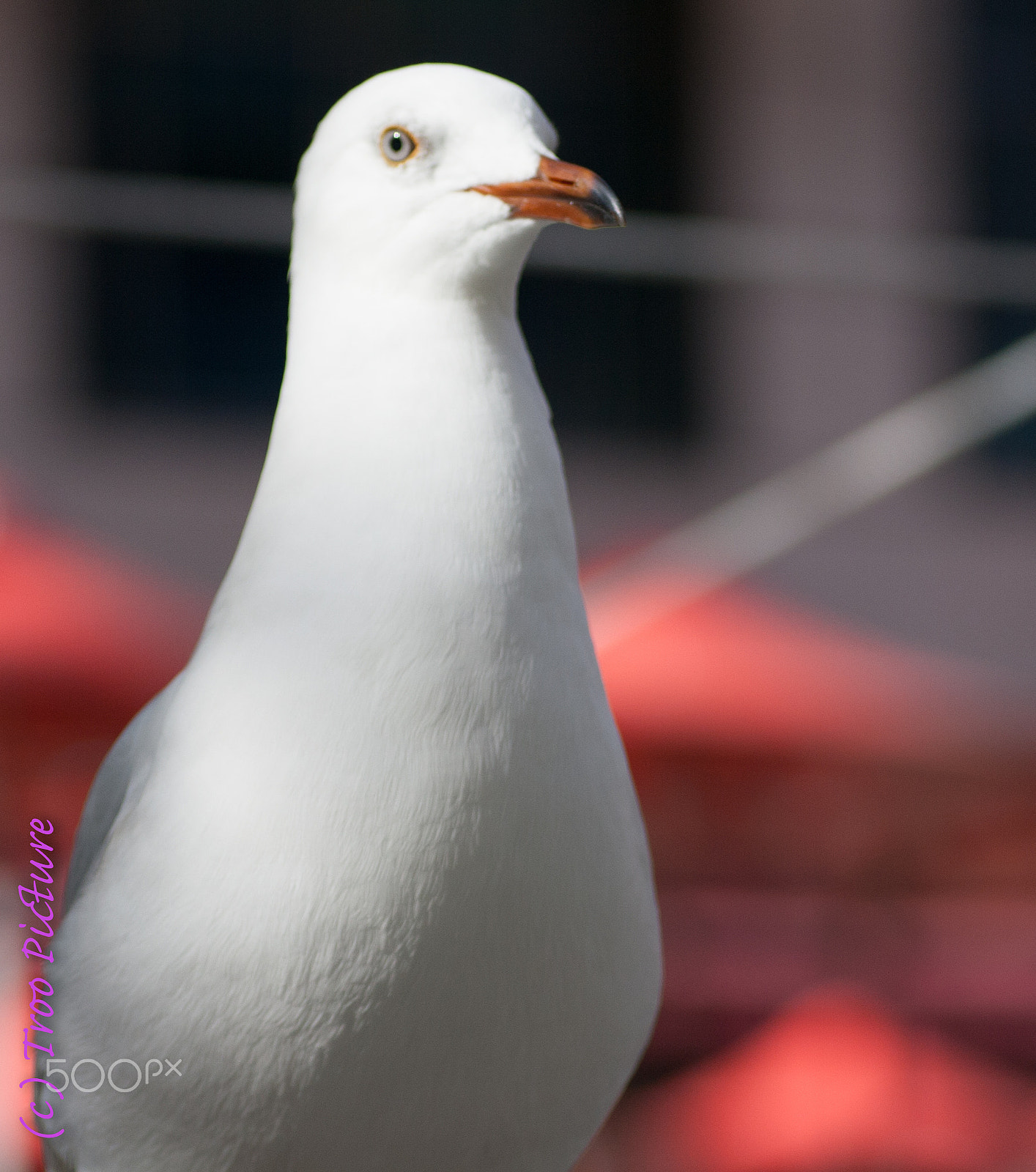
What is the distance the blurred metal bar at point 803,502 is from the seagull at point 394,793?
1425mm

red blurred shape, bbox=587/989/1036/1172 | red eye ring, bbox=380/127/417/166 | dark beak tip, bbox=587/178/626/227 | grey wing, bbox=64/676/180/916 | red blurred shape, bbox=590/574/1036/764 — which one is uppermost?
red eye ring, bbox=380/127/417/166

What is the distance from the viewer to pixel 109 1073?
0.90m

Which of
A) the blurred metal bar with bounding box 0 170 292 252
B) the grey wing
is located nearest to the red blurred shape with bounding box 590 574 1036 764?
the blurred metal bar with bounding box 0 170 292 252

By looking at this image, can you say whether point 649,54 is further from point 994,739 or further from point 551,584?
point 551,584

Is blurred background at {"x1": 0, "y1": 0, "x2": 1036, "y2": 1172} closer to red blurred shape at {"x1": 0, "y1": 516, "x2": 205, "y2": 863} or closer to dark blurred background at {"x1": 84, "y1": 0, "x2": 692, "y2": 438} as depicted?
dark blurred background at {"x1": 84, "y1": 0, "x2": 692, "y2": 438}

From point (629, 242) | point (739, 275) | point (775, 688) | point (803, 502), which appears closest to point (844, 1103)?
point (775, 688)

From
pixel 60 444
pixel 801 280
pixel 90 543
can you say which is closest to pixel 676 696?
pixel 90 543

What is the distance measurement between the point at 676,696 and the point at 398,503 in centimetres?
139

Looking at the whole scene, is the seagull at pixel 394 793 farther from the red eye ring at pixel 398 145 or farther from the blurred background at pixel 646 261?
the blurred background at pixel 646 261

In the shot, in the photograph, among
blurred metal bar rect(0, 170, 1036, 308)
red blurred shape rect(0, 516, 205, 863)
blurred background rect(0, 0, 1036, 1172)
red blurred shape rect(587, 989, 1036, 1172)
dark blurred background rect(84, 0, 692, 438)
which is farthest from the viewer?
dark blurred background rect(84, 0, 692, 438)

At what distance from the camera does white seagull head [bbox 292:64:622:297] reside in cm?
97

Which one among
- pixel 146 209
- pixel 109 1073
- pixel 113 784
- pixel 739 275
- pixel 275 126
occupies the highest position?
pixel 275 126

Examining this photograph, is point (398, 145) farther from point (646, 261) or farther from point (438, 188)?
point (646, 261)

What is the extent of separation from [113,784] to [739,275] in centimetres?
290
